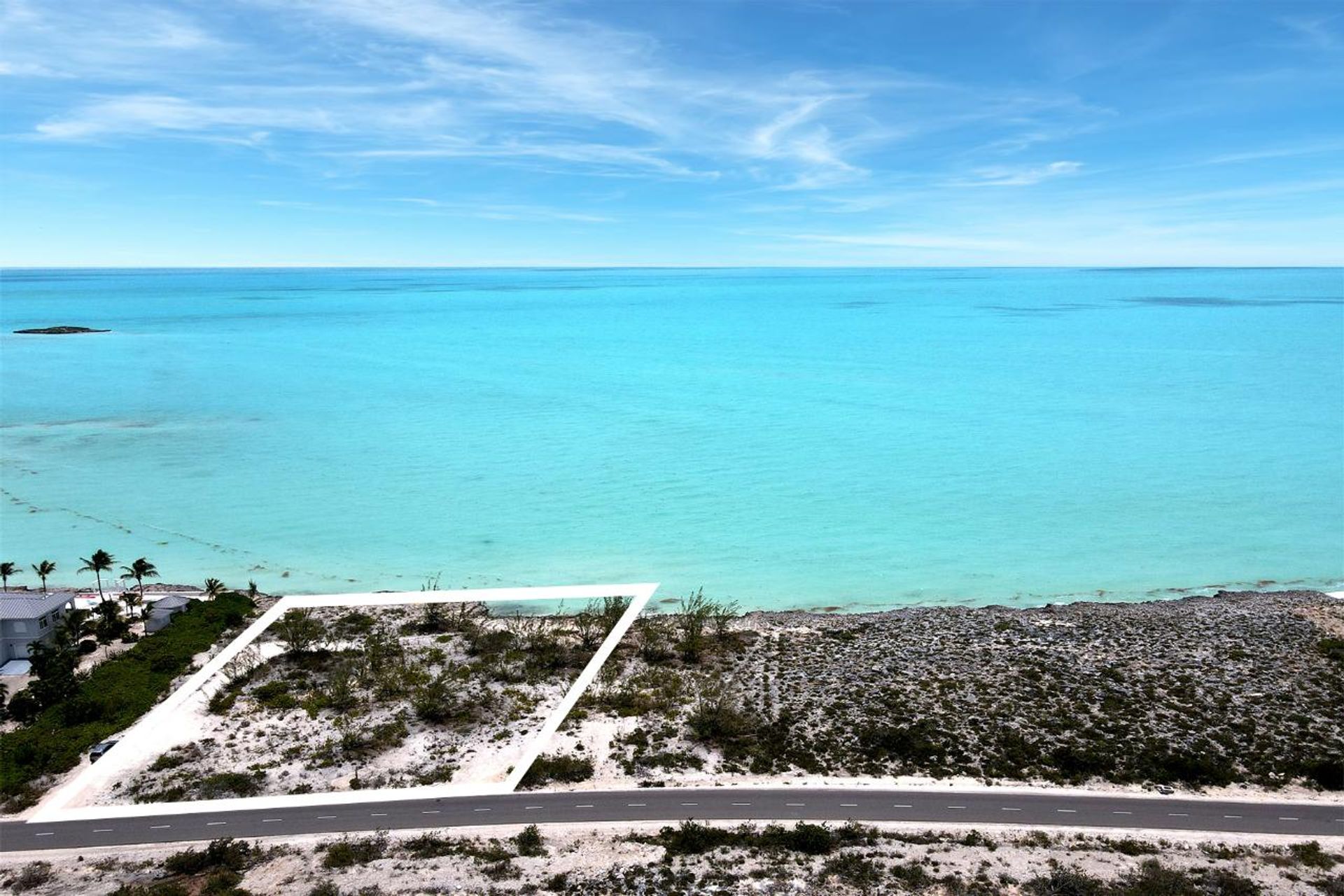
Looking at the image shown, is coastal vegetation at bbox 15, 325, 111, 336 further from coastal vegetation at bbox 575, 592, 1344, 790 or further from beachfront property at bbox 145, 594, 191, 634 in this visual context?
coastal vegetation at bbox 575, 592, 1344, 790

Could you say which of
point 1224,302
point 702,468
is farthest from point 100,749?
point 1224,302

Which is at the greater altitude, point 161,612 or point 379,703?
point 161,612

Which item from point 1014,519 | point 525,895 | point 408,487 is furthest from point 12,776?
point 1014,519

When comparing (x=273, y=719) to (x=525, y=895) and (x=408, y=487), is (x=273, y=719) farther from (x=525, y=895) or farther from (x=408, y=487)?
(x=408, y=487)

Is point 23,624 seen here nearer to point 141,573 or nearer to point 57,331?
point 141,573

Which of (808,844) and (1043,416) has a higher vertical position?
(1043,416)
